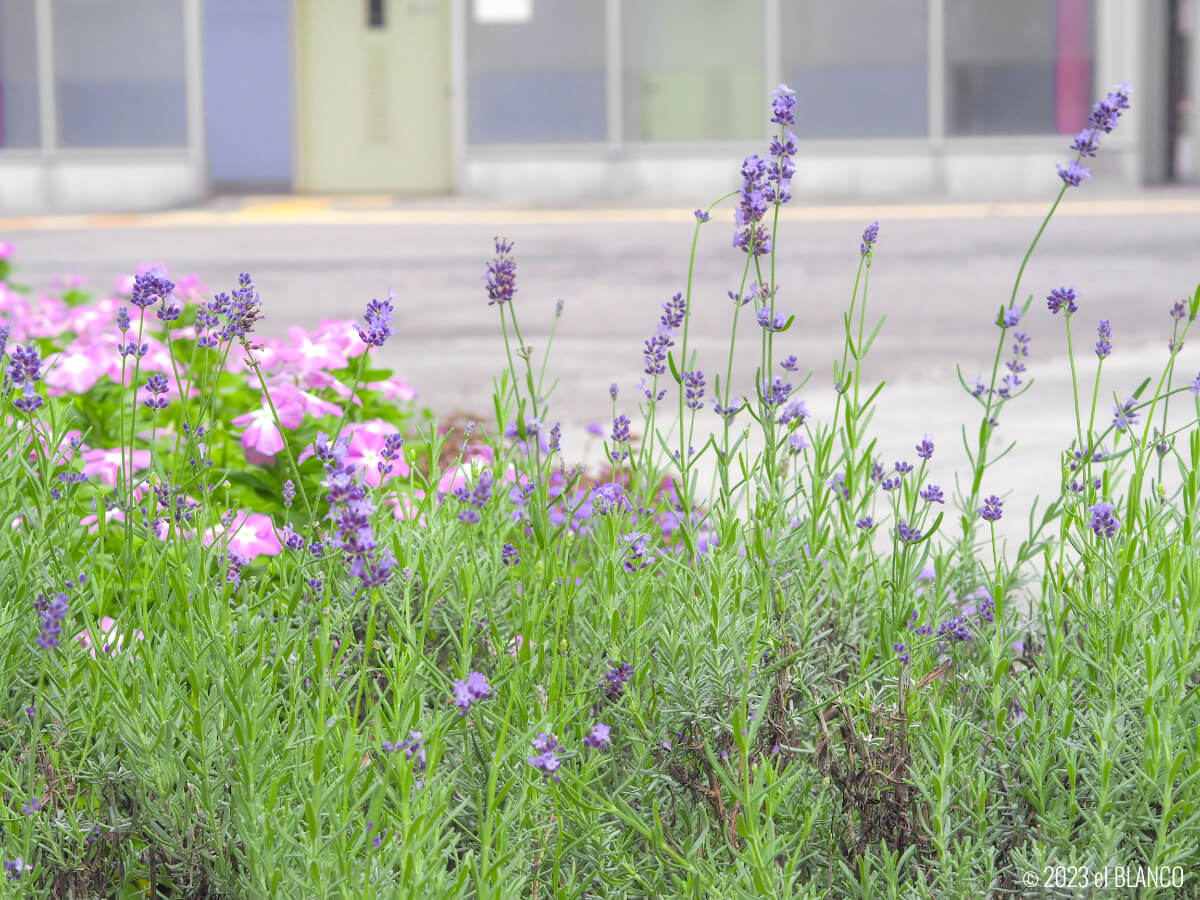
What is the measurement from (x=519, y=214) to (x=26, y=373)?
13.8m

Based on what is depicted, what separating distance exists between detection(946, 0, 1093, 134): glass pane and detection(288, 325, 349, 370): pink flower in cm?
1553

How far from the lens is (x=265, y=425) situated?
8.87ft

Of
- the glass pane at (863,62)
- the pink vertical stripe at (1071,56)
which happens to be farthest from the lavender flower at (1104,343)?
the pink vertical stripe at (1071,56)

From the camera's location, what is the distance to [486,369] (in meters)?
7.46

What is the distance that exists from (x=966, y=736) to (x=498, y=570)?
0.76m

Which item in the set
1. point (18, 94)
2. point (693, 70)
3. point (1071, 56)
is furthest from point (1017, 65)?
point (18, 94)

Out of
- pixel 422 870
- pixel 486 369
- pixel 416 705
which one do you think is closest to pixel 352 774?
pixel 422 870

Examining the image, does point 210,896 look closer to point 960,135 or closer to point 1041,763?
point 1041,763

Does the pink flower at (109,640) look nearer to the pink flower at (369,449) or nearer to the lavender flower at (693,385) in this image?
the pink flower at (369,449)

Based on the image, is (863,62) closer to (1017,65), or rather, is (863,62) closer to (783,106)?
(1017,65)

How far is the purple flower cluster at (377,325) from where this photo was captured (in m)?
1.78

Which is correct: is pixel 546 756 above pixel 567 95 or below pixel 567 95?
below

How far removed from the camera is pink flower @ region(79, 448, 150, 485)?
276 centimetres

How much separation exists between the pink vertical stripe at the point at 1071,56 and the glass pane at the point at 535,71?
5.62 metres
